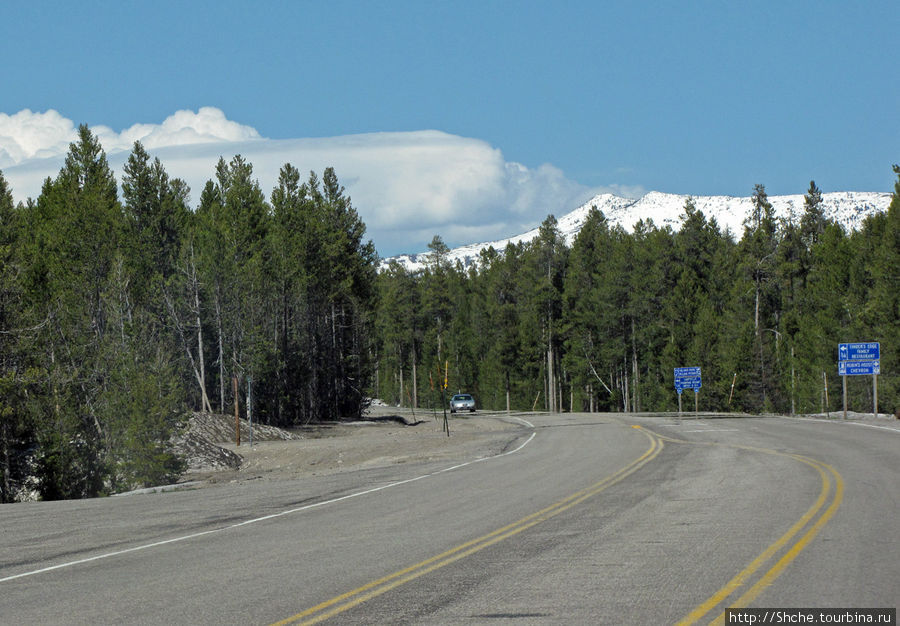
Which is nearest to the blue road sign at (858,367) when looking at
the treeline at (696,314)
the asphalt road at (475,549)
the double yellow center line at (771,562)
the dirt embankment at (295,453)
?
the dirt embankment at (295,453)

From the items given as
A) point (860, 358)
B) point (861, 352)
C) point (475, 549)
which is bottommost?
point (475, 549)

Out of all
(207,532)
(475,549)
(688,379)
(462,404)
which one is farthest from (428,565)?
(462,404)

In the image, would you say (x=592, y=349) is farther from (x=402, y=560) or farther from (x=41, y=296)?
(x=402, y=560)

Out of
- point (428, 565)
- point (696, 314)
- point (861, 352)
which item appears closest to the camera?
point (428, 565)

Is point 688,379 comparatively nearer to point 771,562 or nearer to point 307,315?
point 307,315

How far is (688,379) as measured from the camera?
47.9 m

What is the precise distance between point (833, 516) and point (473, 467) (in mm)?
11480

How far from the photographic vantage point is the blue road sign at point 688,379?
155ft

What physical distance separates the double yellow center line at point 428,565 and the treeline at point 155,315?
19.9 meters

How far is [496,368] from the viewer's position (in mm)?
112750

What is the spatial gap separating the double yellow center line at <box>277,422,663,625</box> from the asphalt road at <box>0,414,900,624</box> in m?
0.03

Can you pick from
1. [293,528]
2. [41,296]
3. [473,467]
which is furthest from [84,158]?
[293,528]

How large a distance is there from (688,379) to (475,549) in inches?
1548

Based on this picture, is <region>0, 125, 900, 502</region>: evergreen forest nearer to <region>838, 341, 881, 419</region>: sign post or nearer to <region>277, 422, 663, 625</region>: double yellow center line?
<region>838, 341, 881, 419</region>: sign post
